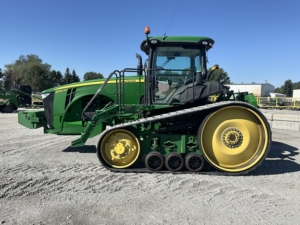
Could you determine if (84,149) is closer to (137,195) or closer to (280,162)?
(137,195)

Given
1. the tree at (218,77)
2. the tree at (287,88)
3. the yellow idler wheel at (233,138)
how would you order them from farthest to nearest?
the tree at (287,88)
the tree at (218,77)
the yellow idler wheel at (233,138)

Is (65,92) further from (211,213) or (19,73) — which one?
(19,73)

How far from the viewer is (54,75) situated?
65000 mm

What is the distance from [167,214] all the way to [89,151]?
158 inches

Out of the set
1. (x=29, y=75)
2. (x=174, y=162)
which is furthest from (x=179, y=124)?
(x=29, y=75)

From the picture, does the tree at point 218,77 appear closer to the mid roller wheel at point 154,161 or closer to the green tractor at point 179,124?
the green tractor at point 179,124

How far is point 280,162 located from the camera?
6074mm

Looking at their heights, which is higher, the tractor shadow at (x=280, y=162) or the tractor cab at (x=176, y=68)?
the tractor cab at (x=176, y=68)

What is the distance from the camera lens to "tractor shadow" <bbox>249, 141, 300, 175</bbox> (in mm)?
5352

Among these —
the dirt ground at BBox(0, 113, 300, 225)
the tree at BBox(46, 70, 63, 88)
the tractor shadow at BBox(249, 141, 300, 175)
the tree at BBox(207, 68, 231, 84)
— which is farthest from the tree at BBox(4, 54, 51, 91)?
the tractor shadow at BBox(249, 141, 300, 175)

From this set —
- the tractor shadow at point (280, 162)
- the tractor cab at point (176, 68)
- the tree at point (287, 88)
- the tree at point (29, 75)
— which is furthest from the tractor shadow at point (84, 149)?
the tree at point (287, 88)

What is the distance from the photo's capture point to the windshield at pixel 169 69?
216 inches

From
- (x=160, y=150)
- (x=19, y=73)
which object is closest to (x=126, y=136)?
(x=160, y=150)

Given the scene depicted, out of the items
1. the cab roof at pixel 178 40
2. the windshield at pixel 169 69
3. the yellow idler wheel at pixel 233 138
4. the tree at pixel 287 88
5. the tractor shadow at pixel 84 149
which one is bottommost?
the tractor shadow at pixel 84 149
